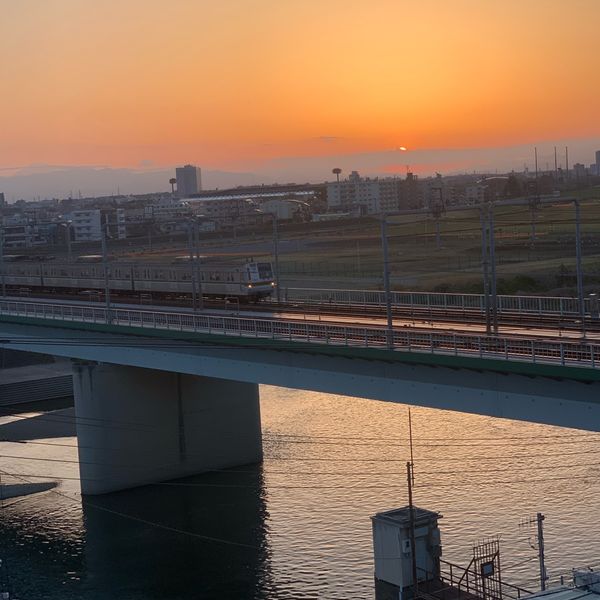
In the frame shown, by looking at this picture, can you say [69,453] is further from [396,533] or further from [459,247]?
[459,247]

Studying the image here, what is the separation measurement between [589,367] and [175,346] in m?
14.6

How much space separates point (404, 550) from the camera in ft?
74.8

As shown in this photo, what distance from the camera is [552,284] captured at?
6294cm

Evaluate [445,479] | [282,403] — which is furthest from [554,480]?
[282,403]

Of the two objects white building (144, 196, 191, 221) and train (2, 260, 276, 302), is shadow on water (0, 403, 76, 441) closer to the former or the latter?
train (2, 260, 276, 302)

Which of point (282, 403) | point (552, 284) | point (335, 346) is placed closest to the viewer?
point (335, 346)

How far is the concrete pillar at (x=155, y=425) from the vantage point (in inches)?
1357

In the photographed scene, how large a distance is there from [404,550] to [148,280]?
85.1 ft

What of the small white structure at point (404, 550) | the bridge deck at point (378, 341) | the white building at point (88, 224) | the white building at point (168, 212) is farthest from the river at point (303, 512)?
the white building at point (88, 224)

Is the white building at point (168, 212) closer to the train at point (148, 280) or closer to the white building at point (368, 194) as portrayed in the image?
the train at point (148, 280)

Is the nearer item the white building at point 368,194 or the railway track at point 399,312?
the railway track at point 399,312

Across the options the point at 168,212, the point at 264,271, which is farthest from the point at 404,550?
the point at 168,212

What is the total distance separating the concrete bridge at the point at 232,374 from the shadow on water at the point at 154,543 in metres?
1.33

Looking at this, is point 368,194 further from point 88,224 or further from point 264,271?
point 264,271
